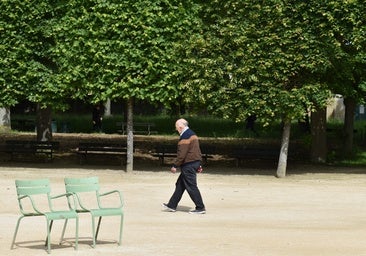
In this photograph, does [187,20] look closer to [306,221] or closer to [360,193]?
[360,193]

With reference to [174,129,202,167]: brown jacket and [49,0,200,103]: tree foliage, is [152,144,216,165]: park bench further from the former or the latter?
[174,129,202,167]: brown jacket

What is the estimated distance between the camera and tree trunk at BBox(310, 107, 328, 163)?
30.2m

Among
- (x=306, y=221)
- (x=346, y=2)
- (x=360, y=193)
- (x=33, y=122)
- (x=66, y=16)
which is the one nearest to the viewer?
(x=306, y=221)

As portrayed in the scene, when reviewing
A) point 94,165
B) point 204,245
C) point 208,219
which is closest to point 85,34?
point 94,165

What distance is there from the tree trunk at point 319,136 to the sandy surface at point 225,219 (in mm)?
3907

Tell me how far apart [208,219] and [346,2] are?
36.3 ft

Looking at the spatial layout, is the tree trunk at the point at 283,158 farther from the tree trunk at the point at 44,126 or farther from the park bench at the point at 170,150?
the tree trunk at the point at 44,126

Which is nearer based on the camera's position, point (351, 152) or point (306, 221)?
point (306, 221)

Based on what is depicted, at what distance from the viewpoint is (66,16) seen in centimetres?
2683

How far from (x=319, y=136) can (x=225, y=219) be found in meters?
14.6

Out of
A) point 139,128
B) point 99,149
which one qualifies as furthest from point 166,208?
point 139,128

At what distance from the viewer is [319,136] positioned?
3044 cm

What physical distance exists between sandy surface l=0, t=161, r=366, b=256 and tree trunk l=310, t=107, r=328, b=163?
154 inches

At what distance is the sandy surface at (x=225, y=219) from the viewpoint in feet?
42.2
